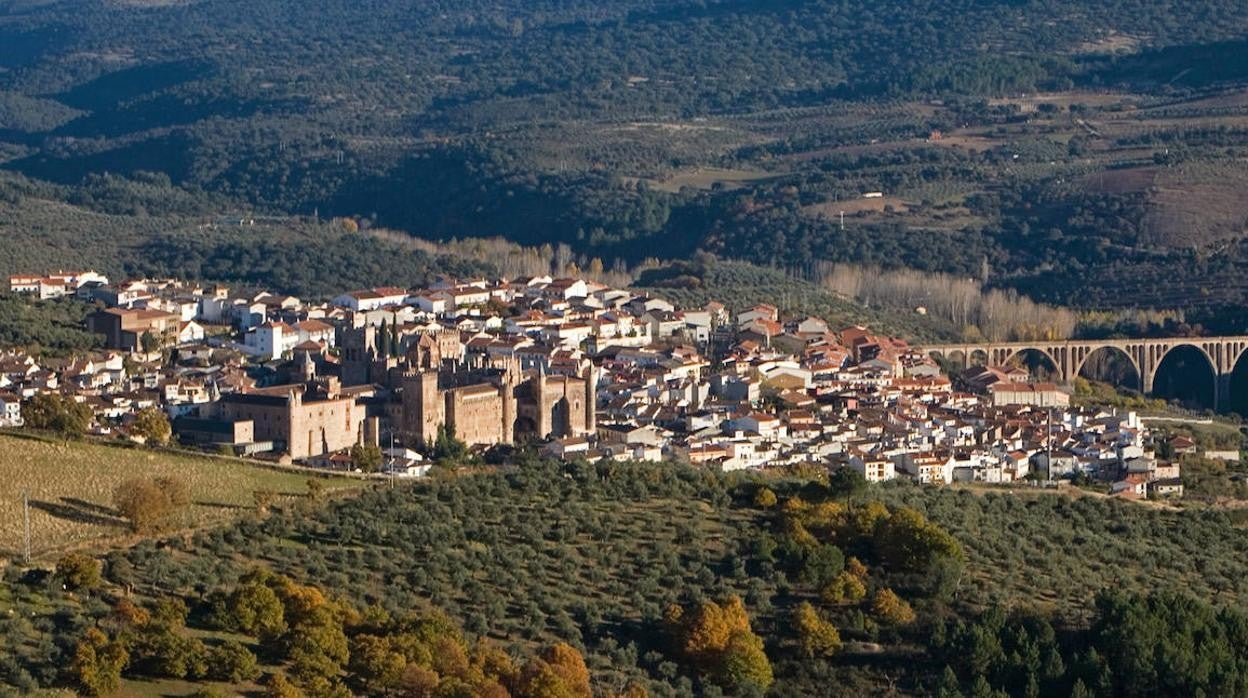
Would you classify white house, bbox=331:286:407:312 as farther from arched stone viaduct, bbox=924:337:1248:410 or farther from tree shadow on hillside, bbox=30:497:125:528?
tree shadow on hillside, bbox=30:497:125:528

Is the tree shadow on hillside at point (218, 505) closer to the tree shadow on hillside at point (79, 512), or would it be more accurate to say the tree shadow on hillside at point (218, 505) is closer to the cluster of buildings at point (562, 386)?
the tree shadow on hillside at point (79, 512)

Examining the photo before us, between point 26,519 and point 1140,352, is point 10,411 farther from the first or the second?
point 1140,352

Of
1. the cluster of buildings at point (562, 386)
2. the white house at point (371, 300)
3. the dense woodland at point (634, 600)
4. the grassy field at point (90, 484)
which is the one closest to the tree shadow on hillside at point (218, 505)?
the grassy field at point (90, 484)

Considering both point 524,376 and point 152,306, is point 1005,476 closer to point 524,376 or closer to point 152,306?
point 524,376

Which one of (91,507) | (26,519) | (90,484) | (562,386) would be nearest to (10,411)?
(90,484)

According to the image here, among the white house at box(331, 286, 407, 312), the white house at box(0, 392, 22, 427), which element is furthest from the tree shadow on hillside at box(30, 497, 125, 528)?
the white house at box(331, 286, 407, 312)
